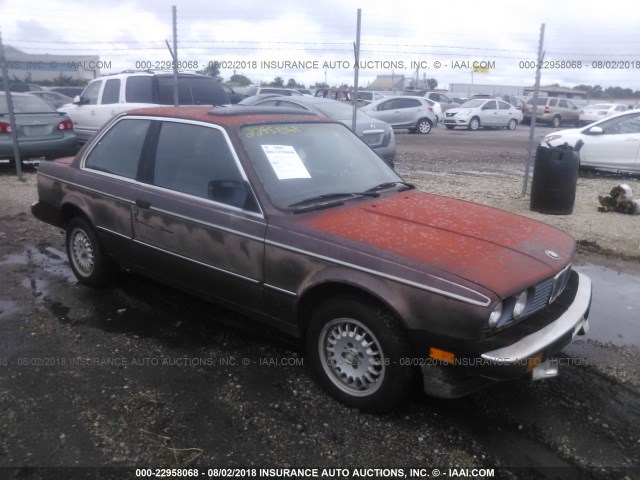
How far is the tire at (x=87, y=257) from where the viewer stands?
15.6 ft

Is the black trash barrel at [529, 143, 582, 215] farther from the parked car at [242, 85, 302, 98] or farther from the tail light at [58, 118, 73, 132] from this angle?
the parked car at [242, 85, 302, 98]

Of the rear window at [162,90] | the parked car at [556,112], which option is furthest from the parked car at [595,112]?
the rear window at [162,90]

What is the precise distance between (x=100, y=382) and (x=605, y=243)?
569cm

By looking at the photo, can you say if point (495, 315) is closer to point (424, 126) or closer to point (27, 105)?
point (27, 105)

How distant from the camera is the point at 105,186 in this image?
4.50 metres

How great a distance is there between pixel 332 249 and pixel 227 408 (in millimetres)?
1101

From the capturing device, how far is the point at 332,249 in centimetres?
311

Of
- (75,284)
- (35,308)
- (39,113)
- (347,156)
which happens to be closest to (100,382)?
(35,308)

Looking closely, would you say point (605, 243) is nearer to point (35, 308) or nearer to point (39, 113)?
point (35, 308)

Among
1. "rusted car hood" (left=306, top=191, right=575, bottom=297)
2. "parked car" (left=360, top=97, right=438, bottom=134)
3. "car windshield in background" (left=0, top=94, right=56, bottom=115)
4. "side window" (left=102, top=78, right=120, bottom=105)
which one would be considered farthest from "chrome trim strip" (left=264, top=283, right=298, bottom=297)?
"parked car" (left=360, top=97, right=438, bottom=134)

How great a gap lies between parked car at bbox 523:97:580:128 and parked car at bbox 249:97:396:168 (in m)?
22.7

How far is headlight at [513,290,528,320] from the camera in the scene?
2.88m

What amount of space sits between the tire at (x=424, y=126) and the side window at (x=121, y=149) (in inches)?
721

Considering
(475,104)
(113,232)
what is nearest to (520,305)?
(113,232)
